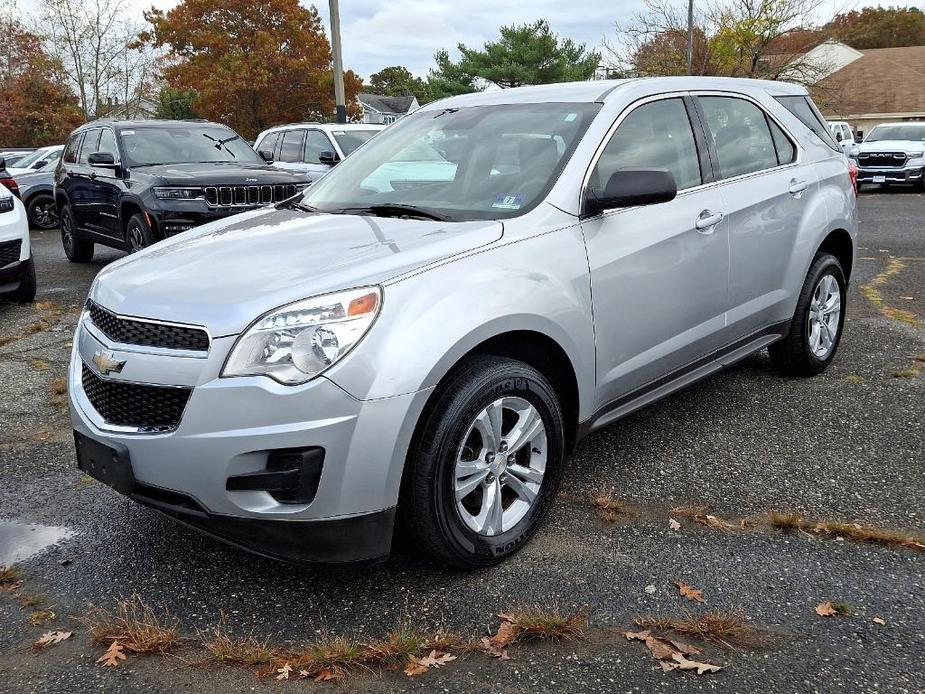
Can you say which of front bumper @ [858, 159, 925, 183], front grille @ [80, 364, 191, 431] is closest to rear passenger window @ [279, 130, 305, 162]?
front grille @ [80, 364, 191, 431]

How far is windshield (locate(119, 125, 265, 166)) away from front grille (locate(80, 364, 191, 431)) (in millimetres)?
7210

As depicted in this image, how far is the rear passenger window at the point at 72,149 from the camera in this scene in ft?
36.8

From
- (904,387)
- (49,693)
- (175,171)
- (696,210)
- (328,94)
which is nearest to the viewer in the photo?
(49,693)

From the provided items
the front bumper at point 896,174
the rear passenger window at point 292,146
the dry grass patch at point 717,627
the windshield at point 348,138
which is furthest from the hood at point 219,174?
the front bumper at point 896,174

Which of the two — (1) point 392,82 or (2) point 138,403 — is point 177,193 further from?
(1) point 392,82

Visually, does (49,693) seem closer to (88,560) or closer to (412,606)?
(88,560)

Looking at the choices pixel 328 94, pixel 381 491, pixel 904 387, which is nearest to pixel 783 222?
pixel 904 387

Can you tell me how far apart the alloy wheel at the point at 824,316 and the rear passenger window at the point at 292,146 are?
8.51 m

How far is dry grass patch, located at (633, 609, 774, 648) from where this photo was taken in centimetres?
272

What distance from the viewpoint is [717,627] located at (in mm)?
2762

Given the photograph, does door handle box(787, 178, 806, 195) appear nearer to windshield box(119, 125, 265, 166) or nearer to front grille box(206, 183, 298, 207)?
front grille box(206, 183, 298, 207)

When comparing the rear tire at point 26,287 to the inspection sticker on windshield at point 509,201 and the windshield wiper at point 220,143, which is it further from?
the inspection sticker on windshield at point 509,201

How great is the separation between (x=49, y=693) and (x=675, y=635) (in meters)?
1.93

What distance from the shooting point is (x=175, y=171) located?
902cm
